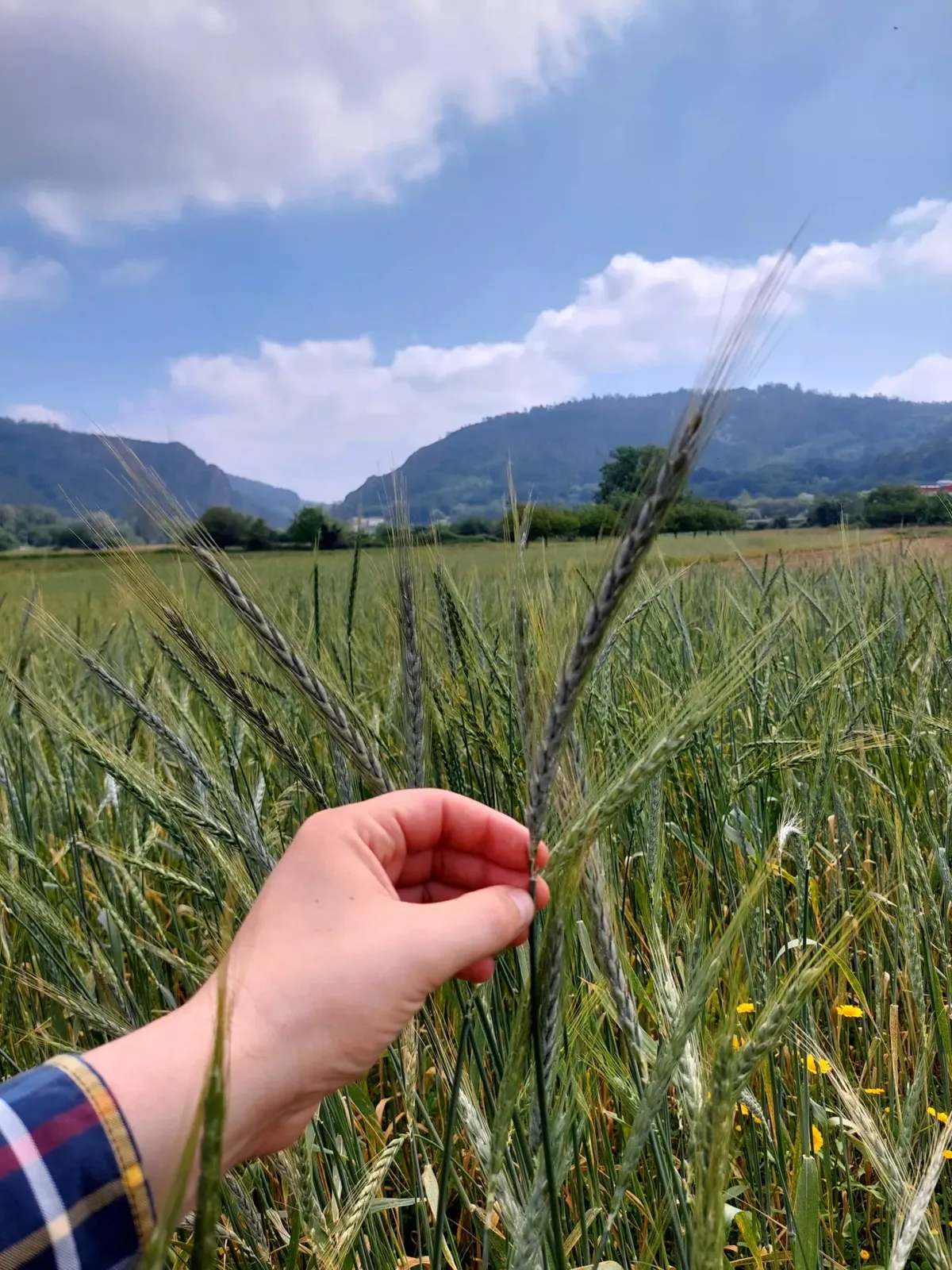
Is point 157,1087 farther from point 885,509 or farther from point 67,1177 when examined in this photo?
point 885,509

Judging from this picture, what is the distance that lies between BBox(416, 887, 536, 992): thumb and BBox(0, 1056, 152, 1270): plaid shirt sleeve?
0.28m

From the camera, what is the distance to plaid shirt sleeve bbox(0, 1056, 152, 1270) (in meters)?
0.58

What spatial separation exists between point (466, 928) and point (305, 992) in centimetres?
16

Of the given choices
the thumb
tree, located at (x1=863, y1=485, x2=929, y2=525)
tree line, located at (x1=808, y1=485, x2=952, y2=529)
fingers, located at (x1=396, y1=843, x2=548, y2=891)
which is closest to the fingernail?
the thumb

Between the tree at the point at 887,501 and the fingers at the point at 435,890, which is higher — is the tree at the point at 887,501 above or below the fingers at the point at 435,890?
above

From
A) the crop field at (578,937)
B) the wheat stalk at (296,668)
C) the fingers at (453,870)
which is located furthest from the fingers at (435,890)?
the wheat stalk at (296,668)

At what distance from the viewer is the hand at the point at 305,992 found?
630mm

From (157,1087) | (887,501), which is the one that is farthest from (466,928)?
(887,501)

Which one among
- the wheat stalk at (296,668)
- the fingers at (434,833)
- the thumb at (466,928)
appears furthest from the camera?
the fingers at (434,833)

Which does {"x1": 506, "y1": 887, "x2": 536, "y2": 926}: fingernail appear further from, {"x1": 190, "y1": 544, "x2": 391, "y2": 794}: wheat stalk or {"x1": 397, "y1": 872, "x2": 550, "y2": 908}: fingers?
{"x1": 397, "y1": 872, "x2": 550, "y2": 908}: fingers

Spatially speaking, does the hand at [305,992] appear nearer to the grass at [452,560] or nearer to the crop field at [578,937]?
the crop field at [578,937]

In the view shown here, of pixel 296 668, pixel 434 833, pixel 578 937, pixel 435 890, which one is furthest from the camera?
pixel 578 937

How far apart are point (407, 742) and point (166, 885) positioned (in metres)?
0.90

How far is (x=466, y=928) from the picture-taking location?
2.48ft
